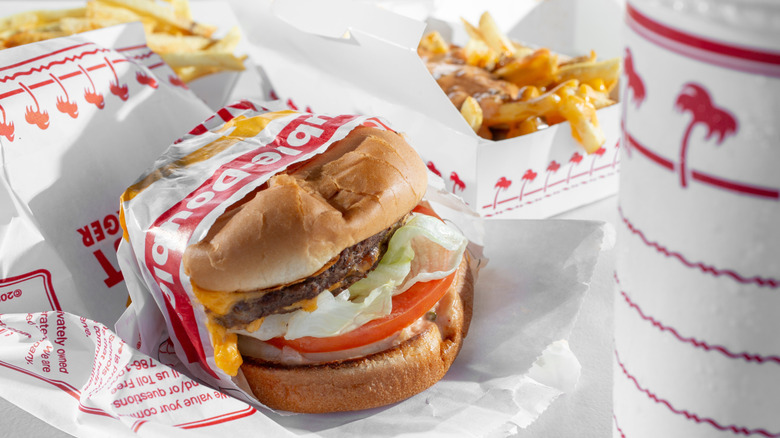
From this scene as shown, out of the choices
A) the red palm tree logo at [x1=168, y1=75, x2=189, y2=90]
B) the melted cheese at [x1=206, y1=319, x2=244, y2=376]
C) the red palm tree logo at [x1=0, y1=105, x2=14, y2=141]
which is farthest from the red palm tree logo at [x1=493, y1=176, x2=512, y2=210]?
the red palm tree logo at [x1=0, y1=105, x2=14, y2=141]

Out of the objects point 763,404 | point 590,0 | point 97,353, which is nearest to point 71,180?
point 97,353

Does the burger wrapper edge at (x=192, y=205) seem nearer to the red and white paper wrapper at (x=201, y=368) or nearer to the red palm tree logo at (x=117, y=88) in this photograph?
the red and white paper wrapper at (x=201, y=368)

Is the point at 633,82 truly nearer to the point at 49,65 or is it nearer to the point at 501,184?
the point at 501,184

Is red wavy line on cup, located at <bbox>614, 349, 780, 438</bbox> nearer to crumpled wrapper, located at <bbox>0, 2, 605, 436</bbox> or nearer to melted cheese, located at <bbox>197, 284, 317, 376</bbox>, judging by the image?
crumpled wrapper, located at <bbox>0, 2, 605, 436</bbox>

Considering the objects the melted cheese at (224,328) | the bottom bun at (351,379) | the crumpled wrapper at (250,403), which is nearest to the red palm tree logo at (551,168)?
the crumpled wrapper at (250,403)

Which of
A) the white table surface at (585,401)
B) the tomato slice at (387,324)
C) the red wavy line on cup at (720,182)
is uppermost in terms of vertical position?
the red wavy line on cup at (720,182)

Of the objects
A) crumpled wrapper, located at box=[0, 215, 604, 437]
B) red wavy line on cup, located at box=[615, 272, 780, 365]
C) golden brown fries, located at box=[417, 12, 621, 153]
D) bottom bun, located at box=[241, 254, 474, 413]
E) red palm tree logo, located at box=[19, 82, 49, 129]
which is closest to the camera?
red wavy line on cup, located at box=[615, 272, 780, 365]

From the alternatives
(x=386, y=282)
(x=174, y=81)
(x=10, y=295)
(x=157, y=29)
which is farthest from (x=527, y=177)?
(x=157, y=29)
